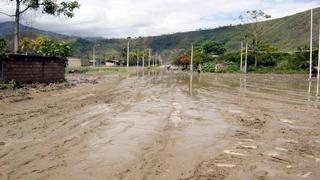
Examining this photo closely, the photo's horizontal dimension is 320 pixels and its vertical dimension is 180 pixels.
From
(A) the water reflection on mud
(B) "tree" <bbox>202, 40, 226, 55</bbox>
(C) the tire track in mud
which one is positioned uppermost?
(B) "tree" <bbox>202, 40, 226, 55</bbox>

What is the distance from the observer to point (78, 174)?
6.31 m

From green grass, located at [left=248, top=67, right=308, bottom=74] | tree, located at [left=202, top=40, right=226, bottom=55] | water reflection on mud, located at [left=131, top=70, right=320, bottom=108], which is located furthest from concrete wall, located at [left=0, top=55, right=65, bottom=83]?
tree, located at [left=202, top=40, right=226, bottom=55]

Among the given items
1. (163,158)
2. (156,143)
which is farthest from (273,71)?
(163,158)

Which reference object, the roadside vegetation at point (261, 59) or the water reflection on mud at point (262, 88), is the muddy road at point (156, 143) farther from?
the roadside vegetation at point (261, 59)

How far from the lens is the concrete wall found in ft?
78.7

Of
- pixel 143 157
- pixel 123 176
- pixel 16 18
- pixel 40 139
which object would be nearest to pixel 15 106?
pixel 40 139

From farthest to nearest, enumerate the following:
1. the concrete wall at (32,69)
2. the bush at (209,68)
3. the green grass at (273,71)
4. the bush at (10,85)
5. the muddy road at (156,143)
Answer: the bush at (209,68)
the green grass at (273,71)
the concrete wall at (32,69)
the bush at (10,85)
the muddy road at (156,143)

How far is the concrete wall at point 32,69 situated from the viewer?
78.7 ft

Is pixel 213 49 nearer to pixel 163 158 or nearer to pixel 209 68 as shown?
pixel 209 68

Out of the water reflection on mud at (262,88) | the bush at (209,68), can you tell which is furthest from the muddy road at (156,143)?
the bush at (209,68)

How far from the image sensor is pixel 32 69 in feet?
88.0

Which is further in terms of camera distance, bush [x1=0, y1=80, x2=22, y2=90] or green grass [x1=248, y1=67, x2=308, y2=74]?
green grass [x1=248, y1=67, x2=308, y2=74]

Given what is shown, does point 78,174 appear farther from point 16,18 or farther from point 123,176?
point 16,18

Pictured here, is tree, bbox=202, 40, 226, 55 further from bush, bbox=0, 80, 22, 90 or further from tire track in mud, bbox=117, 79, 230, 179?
tire track in mud, bbox=117, 79, 230, 179
